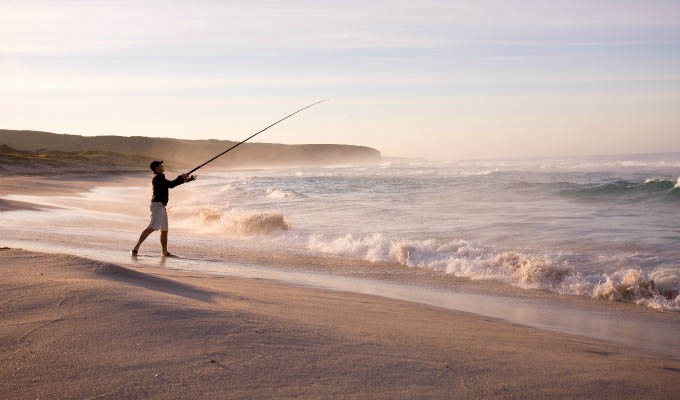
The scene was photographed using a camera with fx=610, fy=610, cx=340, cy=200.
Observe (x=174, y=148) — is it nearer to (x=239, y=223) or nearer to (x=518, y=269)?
(x=239, y=223)

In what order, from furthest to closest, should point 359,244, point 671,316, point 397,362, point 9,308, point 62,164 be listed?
point 62,164 < point 359,244 < point 671,316 < point 9,308 < point 397,362

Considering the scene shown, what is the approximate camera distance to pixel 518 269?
790 cm

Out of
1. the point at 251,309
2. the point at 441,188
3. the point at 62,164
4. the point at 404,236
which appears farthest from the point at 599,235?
the point at 62,164

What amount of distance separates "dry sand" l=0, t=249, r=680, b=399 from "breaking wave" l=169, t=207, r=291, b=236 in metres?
7.52

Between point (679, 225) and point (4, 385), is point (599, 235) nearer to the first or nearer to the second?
point (679, 225)

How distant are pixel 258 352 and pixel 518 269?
5.35 meters

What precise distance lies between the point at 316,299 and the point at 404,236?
5762mm

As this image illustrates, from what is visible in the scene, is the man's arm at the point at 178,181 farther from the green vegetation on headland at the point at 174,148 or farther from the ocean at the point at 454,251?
the green vegetation on headland at the point at 174,148

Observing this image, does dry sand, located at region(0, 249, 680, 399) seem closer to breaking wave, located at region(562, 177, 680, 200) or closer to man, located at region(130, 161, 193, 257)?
man, located at region(130, 161, 193, 257)

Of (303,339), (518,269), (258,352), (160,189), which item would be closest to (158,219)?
(160,189)

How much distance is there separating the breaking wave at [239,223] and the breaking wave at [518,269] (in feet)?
6.26

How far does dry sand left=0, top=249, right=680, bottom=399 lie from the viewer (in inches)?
114

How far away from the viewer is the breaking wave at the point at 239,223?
12492 millimetres

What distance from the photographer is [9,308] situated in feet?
12.1
